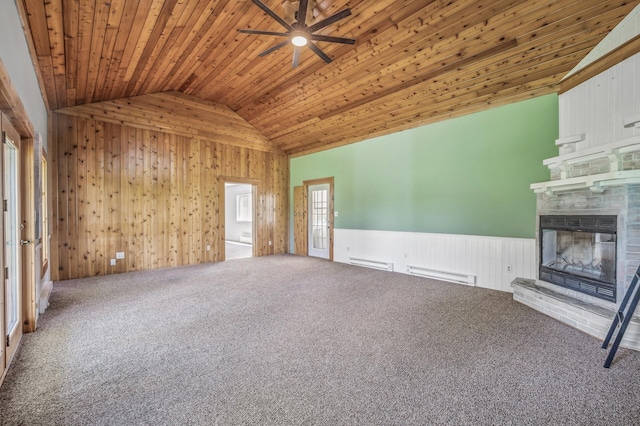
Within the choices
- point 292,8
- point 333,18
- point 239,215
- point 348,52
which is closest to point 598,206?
point 333,18

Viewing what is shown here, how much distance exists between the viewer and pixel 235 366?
2.13 m

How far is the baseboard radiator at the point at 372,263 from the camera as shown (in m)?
5.60

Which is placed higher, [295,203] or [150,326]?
[295,203]

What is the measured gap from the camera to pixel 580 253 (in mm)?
3277

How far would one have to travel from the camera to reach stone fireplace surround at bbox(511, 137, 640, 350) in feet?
8.56

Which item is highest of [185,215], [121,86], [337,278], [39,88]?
[121,86]

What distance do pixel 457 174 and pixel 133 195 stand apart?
5939 mm

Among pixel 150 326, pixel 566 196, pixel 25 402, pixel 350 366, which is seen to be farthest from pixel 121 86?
pixel 566 196

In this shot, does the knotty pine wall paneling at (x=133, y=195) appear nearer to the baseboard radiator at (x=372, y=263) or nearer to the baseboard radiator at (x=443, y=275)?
the baseboard radiator at (x=372, y=263)

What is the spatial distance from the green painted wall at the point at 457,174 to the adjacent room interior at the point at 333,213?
3cm

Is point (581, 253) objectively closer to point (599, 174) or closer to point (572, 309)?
point (572, 309)

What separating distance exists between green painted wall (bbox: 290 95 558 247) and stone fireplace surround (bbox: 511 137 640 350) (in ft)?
2.10

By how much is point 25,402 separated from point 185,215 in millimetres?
4606

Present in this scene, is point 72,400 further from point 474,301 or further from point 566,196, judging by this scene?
point 566,196
